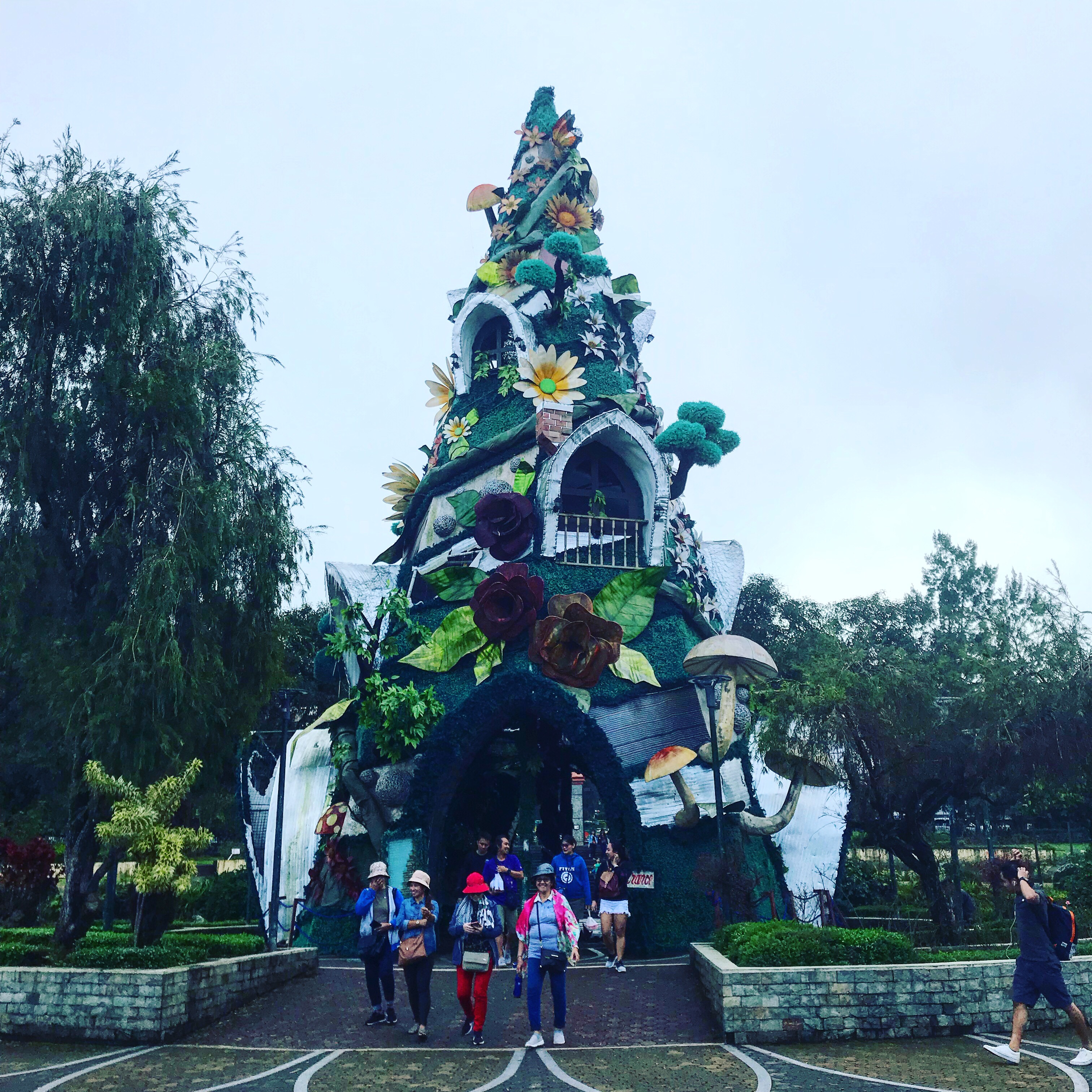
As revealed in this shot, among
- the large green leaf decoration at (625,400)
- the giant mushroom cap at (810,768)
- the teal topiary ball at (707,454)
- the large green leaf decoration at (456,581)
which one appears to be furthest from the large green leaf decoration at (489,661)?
the teal topiary ball at (707,454)

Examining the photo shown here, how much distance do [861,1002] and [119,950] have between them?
778cm

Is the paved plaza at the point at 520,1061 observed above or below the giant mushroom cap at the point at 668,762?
below

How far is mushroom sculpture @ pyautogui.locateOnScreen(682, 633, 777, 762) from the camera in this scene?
1684cm

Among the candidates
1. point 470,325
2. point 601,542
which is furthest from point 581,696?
point 470,325

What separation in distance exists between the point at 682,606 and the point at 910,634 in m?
29.7

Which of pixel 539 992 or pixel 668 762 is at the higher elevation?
pixel 668 762

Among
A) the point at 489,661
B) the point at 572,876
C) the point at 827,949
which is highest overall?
the point at 489,661

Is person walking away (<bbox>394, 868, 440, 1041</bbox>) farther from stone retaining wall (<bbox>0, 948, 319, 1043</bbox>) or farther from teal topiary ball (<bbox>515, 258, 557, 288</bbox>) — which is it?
teal topiary ball (<bbox>515, 258, 557, 288</bbox>)

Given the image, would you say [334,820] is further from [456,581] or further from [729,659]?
[729,659]

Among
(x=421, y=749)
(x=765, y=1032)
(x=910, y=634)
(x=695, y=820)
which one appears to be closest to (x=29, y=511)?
(x=421, y=749)

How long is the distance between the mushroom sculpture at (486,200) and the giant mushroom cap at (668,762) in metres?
14.3

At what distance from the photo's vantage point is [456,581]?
18953 millimetres

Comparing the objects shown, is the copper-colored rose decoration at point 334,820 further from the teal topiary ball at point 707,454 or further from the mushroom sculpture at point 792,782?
the teal topiary ball at point 707,454

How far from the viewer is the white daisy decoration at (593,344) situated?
21500mm
